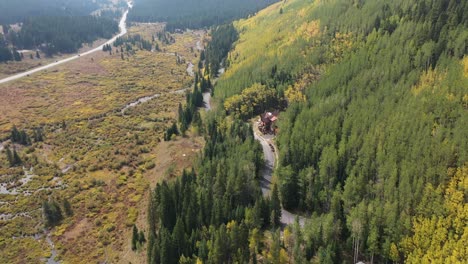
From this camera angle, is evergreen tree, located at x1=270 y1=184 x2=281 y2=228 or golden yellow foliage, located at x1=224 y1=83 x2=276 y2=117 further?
golden yellow foliage, located at x1=224 y1=83 x2=276 y2=117

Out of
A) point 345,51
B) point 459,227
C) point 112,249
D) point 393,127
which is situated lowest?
point 112,249

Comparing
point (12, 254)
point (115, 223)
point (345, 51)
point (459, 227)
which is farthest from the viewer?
point (345, 51)

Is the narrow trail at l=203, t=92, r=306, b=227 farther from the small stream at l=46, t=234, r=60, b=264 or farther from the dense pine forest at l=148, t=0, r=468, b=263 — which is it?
the small stream at l=46, t=234, r=60, b=264

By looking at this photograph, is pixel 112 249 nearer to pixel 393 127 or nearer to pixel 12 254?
pixel 12 254

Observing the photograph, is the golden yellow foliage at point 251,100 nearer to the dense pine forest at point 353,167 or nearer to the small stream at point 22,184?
the dense pine forest at point 353,167

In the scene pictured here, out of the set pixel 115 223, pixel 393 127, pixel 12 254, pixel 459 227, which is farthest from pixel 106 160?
pixel 459 227

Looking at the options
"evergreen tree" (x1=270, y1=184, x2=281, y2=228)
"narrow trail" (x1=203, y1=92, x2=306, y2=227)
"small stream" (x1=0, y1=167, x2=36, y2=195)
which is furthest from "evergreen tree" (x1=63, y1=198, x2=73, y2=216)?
"evergreen tree" (x1=270, y1=184, x2=281, y2=228)
